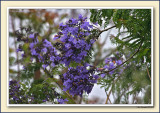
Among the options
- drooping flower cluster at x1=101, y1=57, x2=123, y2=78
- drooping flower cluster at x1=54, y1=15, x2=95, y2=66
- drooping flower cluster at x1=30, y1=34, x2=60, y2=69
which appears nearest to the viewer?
drooping flower cluster at x1=54, y1=15, x2=95, y2=66

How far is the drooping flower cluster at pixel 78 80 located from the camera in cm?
177

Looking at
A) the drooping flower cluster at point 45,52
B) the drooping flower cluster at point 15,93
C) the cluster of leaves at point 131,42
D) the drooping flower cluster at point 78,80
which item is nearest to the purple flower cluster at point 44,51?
the drooping flower cluster at point 45,52

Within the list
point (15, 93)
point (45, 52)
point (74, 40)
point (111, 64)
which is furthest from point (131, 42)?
point (15, 93)

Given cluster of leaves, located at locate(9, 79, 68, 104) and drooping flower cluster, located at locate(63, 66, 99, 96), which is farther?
cluster of leaves, located at locate(9, 79, 68, 104)

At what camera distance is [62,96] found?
1874mm

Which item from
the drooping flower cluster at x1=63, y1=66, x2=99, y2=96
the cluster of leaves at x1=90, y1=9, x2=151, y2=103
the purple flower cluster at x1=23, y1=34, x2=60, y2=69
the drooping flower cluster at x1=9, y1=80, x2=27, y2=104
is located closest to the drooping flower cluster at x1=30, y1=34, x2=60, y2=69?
the purple flower cluster at x1=23, y1=34, x2=60, y2=69

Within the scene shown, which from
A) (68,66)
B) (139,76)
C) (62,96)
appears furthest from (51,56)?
(139,76)

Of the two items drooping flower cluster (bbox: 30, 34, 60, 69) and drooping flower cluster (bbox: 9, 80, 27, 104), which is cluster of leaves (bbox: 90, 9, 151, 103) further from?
drooping flower cluster (bbox: 9, 80, 27, 104)

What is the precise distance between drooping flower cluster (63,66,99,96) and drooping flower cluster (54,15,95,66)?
76 mm

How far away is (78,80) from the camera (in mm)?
1774

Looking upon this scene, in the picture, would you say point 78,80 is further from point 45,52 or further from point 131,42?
point 131,42

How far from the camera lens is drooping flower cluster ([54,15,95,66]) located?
171 cm

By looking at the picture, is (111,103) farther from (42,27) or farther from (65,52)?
(42,27)

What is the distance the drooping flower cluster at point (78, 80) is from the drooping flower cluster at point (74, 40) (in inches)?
3.0
